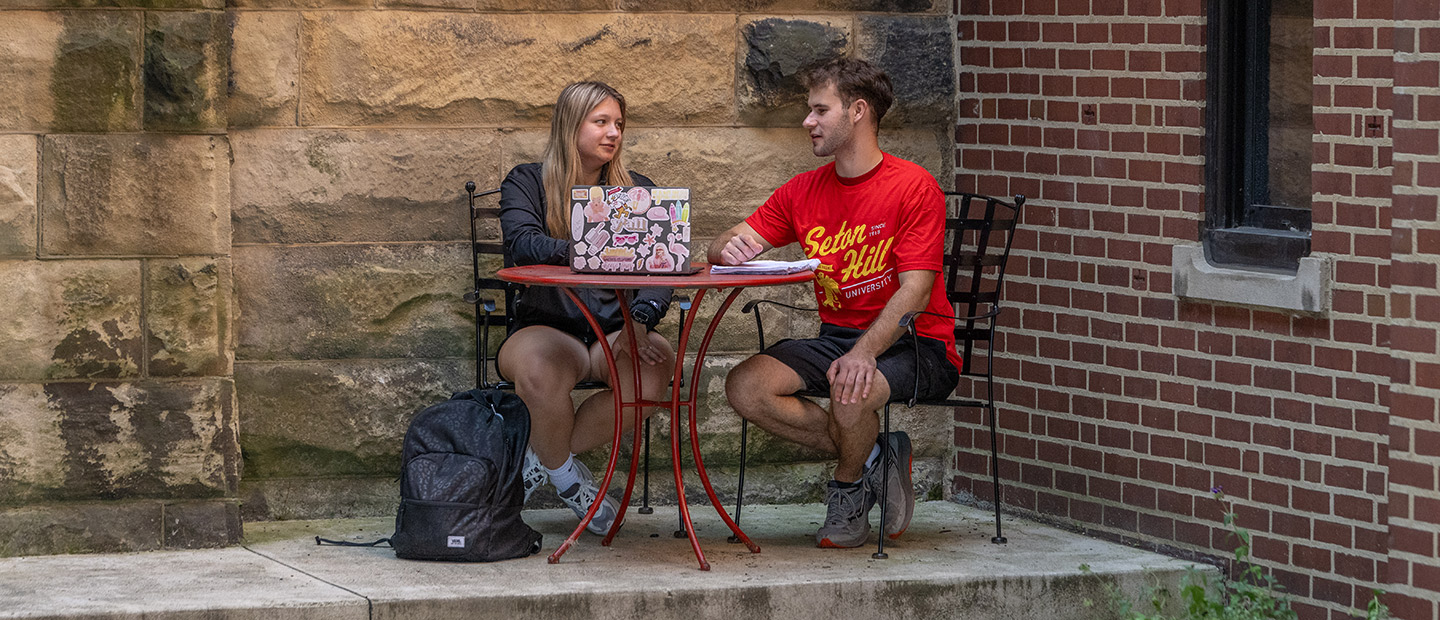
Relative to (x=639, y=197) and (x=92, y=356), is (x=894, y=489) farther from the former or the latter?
(x=92, y=356)

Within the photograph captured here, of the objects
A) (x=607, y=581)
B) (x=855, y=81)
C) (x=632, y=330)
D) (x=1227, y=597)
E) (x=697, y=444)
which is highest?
(x=855, y=81)

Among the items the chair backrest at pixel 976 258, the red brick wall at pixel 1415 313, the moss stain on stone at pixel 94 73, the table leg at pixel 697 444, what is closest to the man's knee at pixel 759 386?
the table leg at pixel 697 444

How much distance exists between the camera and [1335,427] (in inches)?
199

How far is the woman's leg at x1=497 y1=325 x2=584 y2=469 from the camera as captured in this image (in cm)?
550

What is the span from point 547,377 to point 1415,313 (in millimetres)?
2553

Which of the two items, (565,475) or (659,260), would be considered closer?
(659,260)

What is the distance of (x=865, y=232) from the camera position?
5.51 m

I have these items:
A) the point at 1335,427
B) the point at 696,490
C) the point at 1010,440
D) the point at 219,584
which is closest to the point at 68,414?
the point at 219,584

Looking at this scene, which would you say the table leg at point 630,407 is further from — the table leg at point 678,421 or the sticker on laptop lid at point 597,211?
the sticker on laptop lid at point 597,211

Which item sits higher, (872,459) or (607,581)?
Result: (872,459)

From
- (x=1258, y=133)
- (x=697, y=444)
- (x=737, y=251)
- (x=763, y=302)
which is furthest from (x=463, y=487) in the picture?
(x=1258, y=133)

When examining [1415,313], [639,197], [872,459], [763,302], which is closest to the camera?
[1415,313]

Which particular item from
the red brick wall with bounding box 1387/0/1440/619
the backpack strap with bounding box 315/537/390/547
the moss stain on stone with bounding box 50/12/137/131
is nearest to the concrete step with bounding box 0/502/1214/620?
the backpack strap with bounding box 315/537/390/547

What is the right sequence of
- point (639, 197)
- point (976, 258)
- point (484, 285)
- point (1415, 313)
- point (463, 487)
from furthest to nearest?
1. point (484, 285)
2. point (976, 258)
3. point (463, 487)
4. point (639, 197)
5. point (1415, 313)
